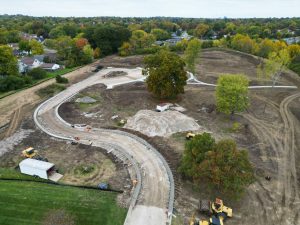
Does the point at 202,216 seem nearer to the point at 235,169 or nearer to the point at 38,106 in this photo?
the point at 235,169

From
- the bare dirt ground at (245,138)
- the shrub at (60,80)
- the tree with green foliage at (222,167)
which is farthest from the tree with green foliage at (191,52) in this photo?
the tree with green foliage at (222,167)

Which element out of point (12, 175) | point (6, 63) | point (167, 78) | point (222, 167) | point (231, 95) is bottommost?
point (12, 175)

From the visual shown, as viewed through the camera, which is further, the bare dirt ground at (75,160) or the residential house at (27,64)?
the residential house at (27,64)

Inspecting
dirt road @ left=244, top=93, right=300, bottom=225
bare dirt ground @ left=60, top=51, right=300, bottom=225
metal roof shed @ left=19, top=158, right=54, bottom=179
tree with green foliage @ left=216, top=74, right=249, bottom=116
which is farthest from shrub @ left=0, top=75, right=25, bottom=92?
dirt road @ left=244, top=93, right=300, bottom=225

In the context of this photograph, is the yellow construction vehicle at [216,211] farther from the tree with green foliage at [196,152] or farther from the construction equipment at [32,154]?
the construction equipment at [32,154]

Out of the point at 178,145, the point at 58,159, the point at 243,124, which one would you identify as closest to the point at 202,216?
the point at 178,145

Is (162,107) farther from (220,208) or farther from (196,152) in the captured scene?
(220,208)

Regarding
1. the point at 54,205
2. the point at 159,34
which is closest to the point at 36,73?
the point at 54,205
